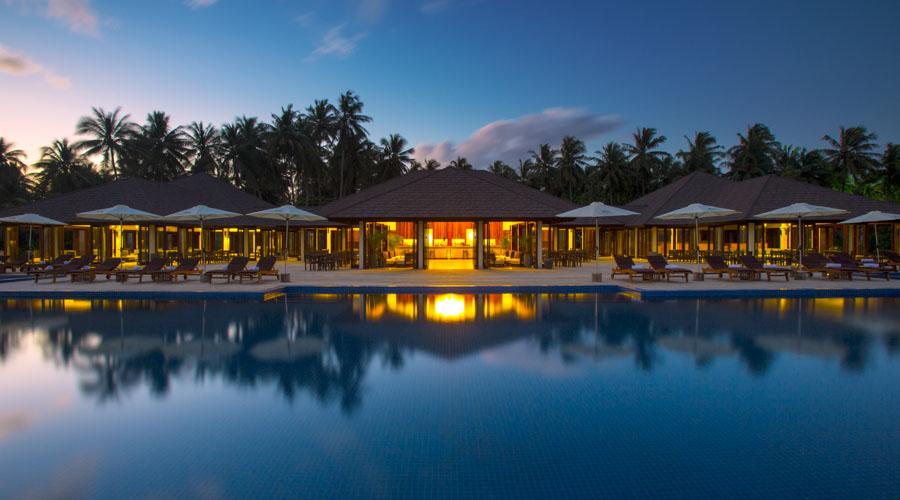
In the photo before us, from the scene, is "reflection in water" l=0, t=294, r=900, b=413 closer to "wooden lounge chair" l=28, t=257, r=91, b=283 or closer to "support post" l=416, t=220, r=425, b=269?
"wooden lounge chair" l=28, t=257, r=91, b=283

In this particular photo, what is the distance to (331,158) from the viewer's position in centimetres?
4575

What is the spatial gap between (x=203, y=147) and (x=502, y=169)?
3137 centimetres

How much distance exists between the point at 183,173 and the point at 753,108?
46.9 m

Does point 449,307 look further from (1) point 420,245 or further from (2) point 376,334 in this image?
(1) point 420,245

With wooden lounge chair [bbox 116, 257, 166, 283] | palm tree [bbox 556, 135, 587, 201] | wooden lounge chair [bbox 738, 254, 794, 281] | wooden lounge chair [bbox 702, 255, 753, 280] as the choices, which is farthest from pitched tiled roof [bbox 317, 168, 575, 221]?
palm tree [bbox 556, 135, 587, 201]

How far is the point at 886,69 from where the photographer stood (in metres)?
28.0

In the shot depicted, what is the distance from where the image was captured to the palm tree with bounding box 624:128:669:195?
153ft

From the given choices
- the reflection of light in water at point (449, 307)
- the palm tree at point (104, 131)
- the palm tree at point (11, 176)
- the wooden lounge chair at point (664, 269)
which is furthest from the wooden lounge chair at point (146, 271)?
the palm tree at point (11, 176)

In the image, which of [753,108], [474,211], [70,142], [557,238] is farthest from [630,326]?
[70,142]

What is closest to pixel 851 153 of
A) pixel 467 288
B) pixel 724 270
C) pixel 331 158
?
pixel 724 270

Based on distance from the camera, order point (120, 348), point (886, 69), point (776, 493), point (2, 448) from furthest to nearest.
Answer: point (886, 69), point (120, 348), point (2, 448), point (776, 493)

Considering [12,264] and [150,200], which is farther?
[150,200]

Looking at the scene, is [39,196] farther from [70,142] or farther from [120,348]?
[120,348]

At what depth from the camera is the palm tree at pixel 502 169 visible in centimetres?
5603
